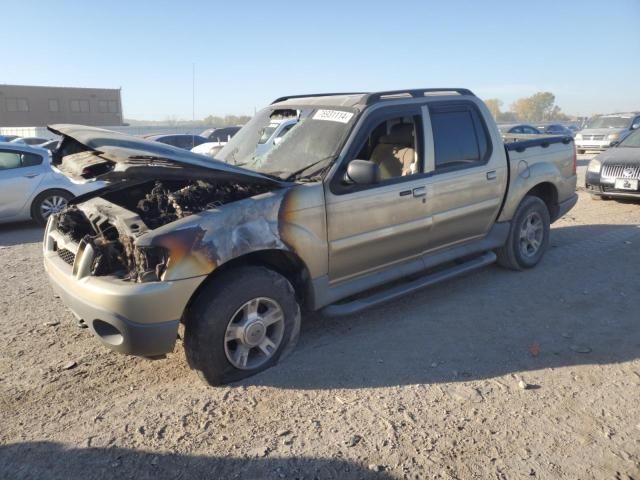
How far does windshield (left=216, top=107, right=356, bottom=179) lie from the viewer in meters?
4.03

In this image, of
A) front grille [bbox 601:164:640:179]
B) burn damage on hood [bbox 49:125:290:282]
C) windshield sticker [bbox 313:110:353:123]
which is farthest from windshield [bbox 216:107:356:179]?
front grille [bbox 601:164:640:179]

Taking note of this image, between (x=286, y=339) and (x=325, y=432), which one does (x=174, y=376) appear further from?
(x=325, y=432)

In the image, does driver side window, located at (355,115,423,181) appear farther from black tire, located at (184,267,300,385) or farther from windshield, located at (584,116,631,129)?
windshield, located at (584,116,631,129)

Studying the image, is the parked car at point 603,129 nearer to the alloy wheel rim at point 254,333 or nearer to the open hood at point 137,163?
the alloy wheel rim at point 254,333

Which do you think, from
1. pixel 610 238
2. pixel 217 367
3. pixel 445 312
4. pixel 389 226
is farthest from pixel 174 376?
pixel 610 238

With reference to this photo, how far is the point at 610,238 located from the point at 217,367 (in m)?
6.10

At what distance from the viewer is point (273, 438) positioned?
9.65 ft

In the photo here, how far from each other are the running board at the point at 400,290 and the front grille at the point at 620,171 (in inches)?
210

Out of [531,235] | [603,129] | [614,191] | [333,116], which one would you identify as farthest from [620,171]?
[603,129]

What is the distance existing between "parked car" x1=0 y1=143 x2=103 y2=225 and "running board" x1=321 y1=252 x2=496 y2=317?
19.7 ft

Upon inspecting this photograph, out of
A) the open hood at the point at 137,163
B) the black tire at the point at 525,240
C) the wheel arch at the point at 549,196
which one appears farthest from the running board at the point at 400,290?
the wheel arch at the point at 549,196

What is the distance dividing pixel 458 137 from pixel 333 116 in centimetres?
135

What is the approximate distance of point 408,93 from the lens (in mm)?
4594

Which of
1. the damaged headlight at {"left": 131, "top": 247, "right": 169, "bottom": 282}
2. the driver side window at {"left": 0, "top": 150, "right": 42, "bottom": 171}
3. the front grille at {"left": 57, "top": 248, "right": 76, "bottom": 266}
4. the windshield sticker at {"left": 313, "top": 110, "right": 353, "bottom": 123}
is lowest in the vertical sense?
the front grille at {"left": 57, "top": 248, "right": 76, "bottom": 266}
